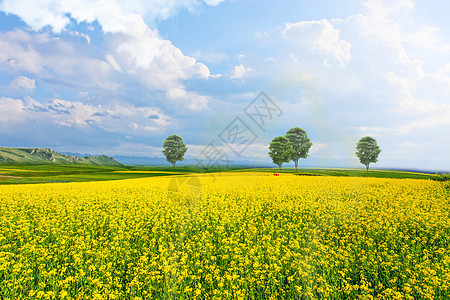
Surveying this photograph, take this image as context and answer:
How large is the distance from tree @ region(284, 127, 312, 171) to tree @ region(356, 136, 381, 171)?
64.7 ft

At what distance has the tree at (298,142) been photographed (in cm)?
6900

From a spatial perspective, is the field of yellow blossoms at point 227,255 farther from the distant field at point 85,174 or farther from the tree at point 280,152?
the tree at point 280,152

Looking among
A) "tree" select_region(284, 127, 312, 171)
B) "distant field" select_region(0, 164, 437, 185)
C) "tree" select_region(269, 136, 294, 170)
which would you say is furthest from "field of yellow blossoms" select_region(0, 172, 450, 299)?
"tree" select_region(284, 127, 312, 171)

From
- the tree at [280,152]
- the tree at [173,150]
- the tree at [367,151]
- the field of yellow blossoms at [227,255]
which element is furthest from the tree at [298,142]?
the field of yellow blossoms at [227,255]

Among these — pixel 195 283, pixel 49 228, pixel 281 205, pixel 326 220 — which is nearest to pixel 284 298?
pixel 195 283

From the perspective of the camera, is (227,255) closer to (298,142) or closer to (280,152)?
(280,152)

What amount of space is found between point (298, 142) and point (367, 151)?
24520mm

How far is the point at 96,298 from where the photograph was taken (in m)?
4.66

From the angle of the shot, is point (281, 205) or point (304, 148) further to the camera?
point (304, 148)

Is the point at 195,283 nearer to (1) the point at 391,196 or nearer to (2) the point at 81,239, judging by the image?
(2) the point at 81,239

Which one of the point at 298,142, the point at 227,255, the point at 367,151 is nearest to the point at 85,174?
the point at 227,255

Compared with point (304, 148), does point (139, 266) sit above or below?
below

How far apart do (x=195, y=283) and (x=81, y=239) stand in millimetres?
4708

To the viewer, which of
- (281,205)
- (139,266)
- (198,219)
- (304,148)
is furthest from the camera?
(304,148)
